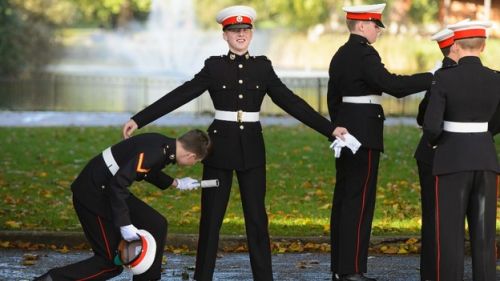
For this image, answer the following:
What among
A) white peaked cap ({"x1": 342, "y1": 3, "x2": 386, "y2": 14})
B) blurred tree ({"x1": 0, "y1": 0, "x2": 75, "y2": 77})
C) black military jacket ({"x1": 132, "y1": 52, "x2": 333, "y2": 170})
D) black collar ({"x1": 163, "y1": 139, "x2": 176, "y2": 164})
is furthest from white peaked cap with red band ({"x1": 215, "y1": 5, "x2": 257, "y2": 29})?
blurred tree ({"x1": 0, "y1": 0, "x2": 75, "y2": 77})

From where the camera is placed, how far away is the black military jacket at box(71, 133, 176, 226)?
8156mm

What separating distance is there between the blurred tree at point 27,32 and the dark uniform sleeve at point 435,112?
34.4 metres

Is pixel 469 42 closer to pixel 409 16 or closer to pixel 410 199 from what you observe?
pixel 410 199

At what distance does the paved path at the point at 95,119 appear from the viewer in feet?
88.2

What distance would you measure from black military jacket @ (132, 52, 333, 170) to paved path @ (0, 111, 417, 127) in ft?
56.1

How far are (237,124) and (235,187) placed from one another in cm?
650

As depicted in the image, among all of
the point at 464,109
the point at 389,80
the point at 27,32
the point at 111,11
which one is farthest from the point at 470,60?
the point at 111,11

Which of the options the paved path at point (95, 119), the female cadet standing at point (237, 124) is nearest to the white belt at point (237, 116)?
the female cadet standing at point (237, 124)

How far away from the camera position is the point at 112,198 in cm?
819

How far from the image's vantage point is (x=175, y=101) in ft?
30.4

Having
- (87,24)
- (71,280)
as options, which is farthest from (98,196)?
(87,24)

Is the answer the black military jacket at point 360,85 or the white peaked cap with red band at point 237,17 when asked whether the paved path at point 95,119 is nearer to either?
the black military jacket at point 360,85

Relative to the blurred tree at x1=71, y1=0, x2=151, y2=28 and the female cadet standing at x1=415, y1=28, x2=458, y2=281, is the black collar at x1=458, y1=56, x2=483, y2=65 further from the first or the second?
the blurred tree at x1=71, y1=0, x2=151, y2=28

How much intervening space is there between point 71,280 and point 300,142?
12378mm
